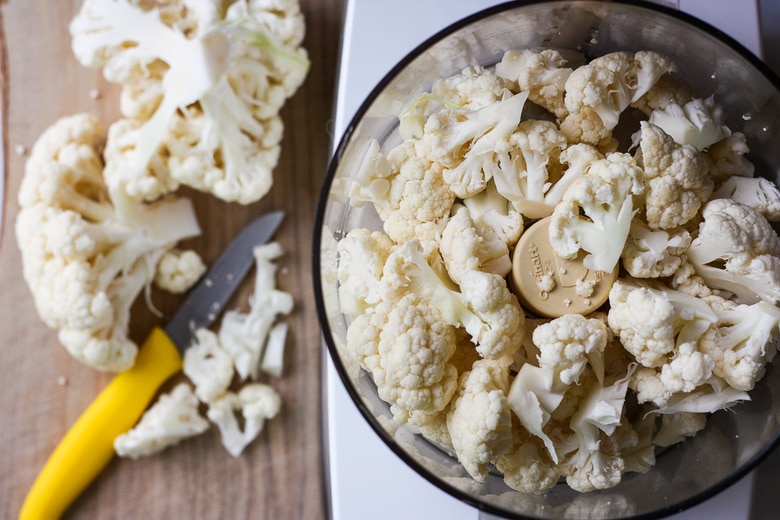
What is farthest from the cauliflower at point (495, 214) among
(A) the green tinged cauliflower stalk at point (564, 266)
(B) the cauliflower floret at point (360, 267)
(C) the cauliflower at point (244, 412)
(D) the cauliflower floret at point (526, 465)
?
(C) the cauliflower at point (244, 412)

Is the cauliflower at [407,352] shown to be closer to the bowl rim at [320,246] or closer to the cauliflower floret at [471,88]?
the bowl rim at [320,246]

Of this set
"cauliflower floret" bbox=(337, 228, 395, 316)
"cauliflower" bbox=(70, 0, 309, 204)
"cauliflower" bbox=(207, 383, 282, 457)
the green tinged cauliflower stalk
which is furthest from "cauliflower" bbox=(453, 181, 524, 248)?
"cauliflower" bbox=(207, 383, 282, 457)

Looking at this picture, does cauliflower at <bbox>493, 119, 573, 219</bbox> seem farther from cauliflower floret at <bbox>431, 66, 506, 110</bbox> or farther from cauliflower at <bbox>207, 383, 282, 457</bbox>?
cauliflower at <bbox>207, 383, 282, 457</bbox>

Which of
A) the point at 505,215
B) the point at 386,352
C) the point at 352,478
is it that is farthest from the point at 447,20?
the point at 352,478

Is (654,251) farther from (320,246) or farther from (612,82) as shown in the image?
(320,246)

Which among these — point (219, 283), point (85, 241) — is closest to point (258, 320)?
point (219, 283)

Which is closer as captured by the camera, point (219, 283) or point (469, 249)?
point (469, 249)
